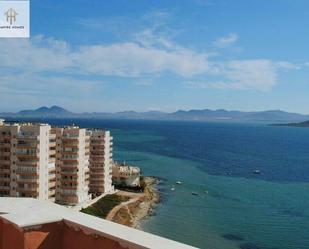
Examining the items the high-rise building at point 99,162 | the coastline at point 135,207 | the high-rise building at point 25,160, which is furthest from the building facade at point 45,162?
the coastline at point 135,207

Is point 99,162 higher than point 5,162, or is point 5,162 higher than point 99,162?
point 5,162

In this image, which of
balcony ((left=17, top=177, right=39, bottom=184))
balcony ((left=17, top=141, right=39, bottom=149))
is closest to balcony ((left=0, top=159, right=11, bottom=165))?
balcony ((left=17, top=141, right=39, bottom=149))

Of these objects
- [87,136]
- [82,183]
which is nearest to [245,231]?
[82,183]

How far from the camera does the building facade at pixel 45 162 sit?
40625 mm

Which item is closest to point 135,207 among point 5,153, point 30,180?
point 30,180

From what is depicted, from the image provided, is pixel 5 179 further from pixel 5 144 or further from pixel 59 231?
pixel 59 231

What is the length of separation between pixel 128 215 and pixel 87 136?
10694mm

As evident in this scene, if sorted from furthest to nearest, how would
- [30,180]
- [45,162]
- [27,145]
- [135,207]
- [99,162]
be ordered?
[99,162] < [135,207] < [45,162] < [27,145] < [30,180]

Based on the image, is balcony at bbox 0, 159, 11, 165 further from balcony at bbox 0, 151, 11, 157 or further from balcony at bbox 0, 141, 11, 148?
balcony at bbox 0, 141, 11, 148

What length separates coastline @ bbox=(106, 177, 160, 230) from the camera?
1721 inches

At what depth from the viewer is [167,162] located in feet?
300

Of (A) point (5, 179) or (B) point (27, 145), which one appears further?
(A) point (5, 179)

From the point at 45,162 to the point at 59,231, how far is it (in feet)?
126

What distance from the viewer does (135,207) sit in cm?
4912
